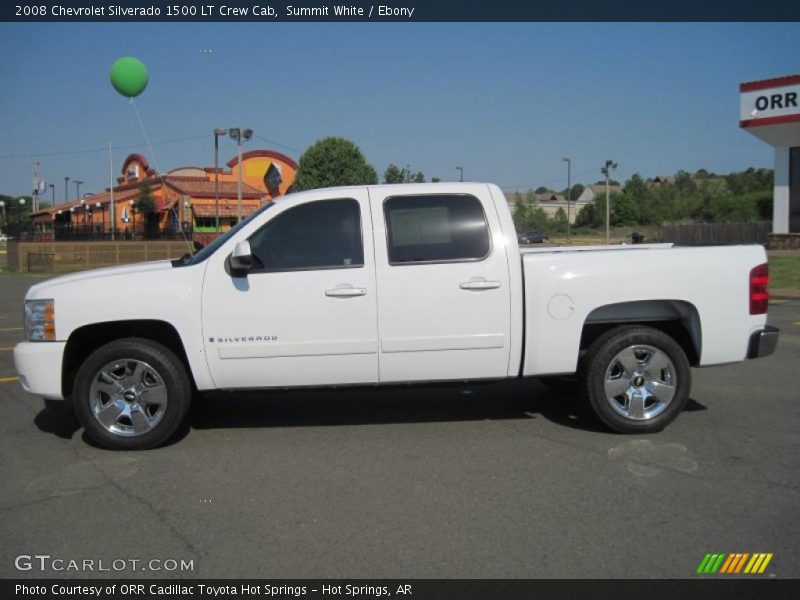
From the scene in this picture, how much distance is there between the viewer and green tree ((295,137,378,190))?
44.9m

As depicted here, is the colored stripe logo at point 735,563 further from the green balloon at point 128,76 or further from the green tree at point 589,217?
the green tree at point 589,217

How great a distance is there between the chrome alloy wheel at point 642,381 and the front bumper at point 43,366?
4.13 m

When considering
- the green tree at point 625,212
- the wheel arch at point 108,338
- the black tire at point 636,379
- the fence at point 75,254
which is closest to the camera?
the wheel arch at point 108,338

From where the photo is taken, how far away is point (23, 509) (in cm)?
444

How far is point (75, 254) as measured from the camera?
40.3 metres

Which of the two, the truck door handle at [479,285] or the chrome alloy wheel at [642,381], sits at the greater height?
the truck door handle at [479,285]

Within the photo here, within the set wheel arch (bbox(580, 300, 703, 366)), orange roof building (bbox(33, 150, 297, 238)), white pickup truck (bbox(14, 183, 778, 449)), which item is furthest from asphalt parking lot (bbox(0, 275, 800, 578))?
orange roof building (bbox(33, 150, 297, 238))

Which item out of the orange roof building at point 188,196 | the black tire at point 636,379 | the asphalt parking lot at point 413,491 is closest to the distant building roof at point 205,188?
the orange roof building at point 188,196

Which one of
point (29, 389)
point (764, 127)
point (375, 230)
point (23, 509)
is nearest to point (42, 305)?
point (29, 389)

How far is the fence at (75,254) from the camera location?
130ft

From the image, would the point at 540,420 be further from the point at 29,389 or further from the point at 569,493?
the point at 29,389

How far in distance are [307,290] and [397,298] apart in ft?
2.18

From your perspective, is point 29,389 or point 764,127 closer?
point 29,389

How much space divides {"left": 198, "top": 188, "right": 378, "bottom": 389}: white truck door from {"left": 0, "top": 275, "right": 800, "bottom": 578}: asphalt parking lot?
23.4 inches
